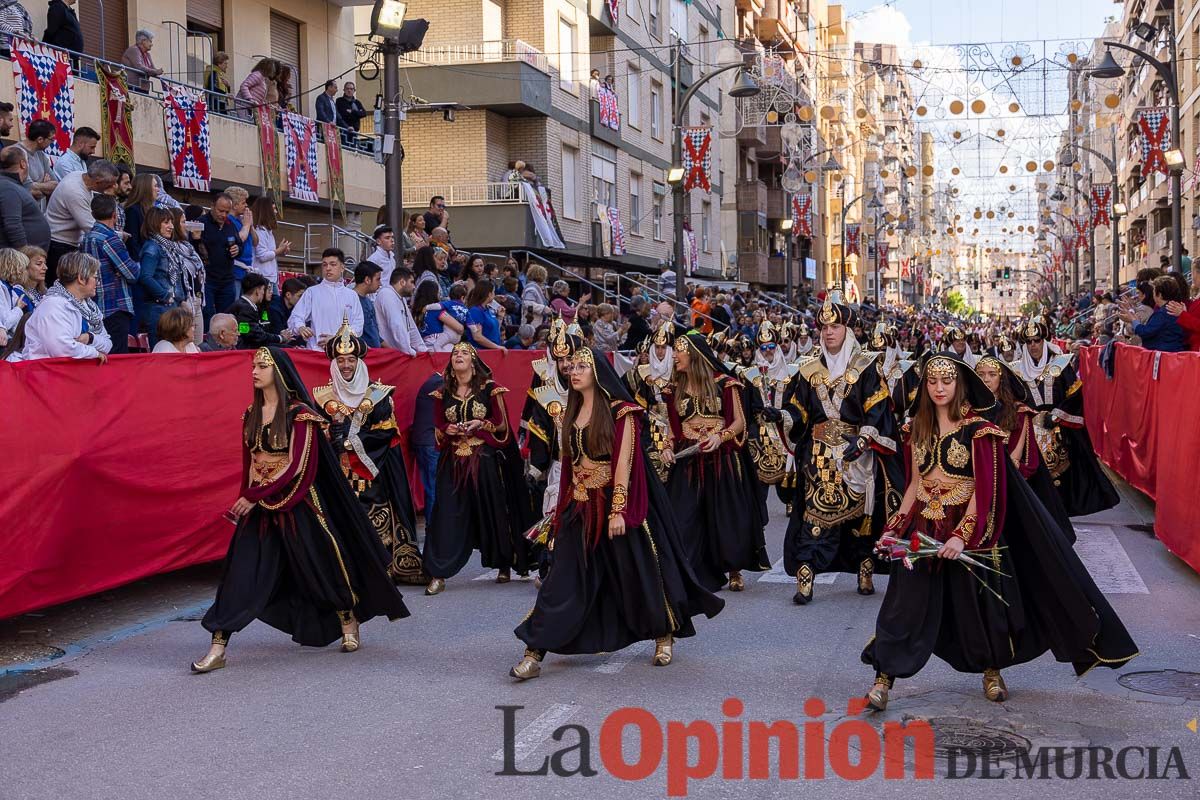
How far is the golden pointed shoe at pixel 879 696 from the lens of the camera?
6.46 meters

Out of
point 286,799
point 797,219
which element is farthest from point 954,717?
point 797,219

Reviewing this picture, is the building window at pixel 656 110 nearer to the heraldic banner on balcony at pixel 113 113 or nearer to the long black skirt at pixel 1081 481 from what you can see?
the heraldic banner on balcony at pixel 113 113

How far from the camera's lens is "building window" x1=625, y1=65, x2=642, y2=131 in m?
35.6

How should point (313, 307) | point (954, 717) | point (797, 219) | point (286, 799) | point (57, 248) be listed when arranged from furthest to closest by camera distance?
point (797, 219), point (313, 307), point (57, 248), point (954, 717), point (286, 799)

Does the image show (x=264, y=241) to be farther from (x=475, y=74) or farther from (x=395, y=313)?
(x=475, y=74)

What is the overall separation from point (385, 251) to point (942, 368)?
30.3 ft

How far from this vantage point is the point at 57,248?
37.0 ft

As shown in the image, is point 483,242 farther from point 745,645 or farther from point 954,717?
point 954,717

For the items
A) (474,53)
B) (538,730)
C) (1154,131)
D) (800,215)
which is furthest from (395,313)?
(800,215)

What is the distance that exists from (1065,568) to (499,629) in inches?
138

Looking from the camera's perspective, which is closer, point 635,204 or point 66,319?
point 66,319

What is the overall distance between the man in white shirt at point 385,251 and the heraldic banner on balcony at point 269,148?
3.47m

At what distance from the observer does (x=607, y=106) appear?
32.4 metres

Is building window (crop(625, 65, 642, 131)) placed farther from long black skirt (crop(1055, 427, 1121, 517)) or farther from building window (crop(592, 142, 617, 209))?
long black skirt (crop(1055, 427, 1121, 517))
